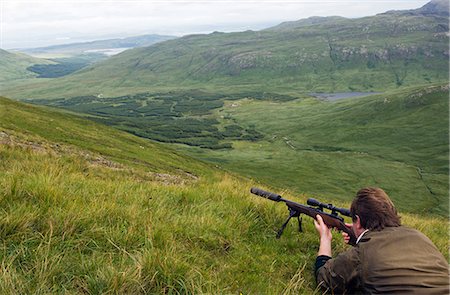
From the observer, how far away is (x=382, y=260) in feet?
17.7

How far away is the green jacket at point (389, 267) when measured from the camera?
5.03 metres

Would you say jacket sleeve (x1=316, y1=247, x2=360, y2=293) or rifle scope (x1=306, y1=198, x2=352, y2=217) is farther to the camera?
rifle scope (x1=306, y1=198, x2=352, y2=217)

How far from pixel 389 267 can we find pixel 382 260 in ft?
0.55

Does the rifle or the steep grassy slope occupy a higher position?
the rifle

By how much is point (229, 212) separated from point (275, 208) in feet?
4.52

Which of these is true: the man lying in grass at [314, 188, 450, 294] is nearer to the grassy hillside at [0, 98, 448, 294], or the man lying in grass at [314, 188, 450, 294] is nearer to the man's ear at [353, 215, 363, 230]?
the man's ear at [353, 215, 363, 230]

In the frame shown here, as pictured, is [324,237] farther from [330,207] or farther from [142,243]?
[142,243]

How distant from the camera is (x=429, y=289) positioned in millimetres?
4891

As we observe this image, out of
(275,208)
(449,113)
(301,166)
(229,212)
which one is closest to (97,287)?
(229,212)

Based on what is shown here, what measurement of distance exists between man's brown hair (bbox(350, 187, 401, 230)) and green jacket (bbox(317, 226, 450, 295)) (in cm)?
23

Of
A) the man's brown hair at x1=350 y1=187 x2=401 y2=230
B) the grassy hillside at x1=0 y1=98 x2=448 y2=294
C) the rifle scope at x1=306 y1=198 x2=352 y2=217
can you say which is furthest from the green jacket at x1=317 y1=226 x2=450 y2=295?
the rifle scope at x1=306 y1=198 x2=352 y2=217

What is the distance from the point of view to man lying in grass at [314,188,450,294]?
5.07m

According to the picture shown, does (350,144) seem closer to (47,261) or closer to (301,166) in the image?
(301,166)

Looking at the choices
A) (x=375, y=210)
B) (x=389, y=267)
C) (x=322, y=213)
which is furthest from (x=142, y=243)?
(x=375, y=210)
